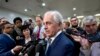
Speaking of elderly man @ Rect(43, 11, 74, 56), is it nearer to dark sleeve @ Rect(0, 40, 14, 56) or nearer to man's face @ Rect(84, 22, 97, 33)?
man's face @ Rect(84, 22, 97, 33)

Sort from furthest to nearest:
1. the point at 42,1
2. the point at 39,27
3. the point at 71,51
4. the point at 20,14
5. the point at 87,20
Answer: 1. the point at 20,14
2. the point at 42,1
3. the point at 39,27
4. the point at 87,20
5. the point at 71,51

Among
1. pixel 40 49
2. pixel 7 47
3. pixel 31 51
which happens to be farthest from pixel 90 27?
pixel 7 47

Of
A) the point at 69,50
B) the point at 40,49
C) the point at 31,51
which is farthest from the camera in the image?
the point at 31,51

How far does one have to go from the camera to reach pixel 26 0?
9.45 m

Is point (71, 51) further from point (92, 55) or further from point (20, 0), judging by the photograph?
point (20, 0)

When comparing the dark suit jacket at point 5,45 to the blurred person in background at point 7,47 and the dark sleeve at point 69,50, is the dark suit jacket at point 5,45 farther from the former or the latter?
the dark sleeve at point 69,50

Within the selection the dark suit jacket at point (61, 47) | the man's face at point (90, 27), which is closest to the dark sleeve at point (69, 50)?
the dark suit jacket at point (61, 47)

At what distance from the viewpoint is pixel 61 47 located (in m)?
1.67

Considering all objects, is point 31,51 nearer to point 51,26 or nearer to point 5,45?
point 5,45

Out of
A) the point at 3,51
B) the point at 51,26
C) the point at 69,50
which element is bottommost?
the point at 3,51

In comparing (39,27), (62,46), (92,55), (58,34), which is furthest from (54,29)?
(39,27)

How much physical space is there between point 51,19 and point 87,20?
0.73m

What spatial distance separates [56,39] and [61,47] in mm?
122

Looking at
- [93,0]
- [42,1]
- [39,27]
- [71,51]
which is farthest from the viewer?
[42,1]
